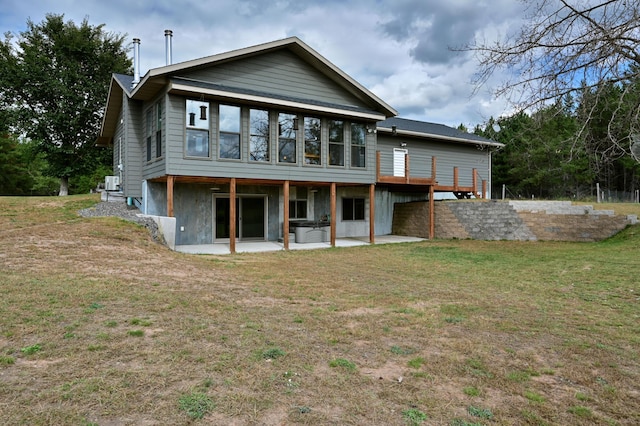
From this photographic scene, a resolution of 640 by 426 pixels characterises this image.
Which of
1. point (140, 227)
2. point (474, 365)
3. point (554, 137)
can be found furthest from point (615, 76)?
point (140, 227)

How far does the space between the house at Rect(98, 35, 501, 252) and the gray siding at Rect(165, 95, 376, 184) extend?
28 millimetres

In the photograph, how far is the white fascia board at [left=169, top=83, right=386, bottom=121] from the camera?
10402mm

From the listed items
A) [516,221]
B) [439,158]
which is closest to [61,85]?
[439,158]

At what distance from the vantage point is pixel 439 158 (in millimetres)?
19141

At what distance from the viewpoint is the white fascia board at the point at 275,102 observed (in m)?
10.4

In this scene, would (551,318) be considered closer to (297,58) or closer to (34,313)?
(34,313)

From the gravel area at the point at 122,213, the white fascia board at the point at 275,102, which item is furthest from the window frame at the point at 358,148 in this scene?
the gravel area at the point at 122,213

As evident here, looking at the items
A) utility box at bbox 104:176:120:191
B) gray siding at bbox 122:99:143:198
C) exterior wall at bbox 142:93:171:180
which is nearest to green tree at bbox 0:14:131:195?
utility box at bbox 104:176:120:191

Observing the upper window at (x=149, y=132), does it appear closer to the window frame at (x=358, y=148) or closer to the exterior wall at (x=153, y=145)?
the exterior wall at (x=153, y=145)

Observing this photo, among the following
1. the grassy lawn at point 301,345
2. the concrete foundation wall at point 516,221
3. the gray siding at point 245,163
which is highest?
the gray siding at point 245,163

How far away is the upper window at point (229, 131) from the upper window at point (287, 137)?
1.39m

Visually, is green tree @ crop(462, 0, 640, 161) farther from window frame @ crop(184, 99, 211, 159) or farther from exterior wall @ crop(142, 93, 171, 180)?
exterior wall @ crop(142, 93, 171, 180)

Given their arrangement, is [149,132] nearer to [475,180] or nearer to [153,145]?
[153,145]

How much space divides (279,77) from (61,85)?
1636 cm
